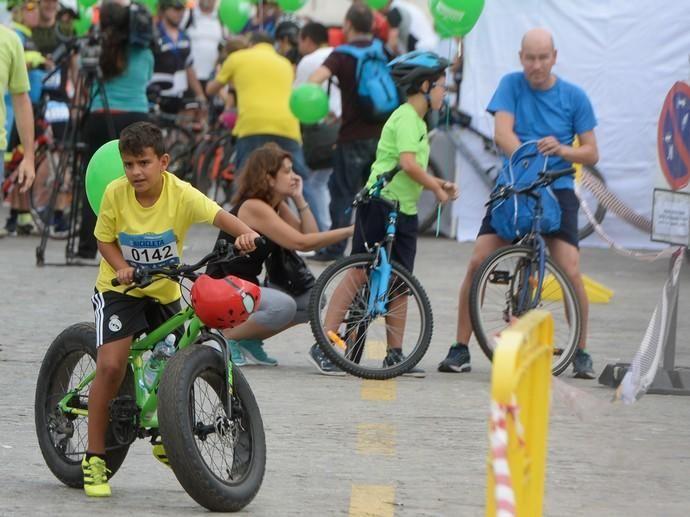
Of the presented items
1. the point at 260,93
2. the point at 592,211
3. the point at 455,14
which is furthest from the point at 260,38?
the point at 455,14

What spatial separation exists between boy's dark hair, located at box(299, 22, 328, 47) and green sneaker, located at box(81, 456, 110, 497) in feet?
31.2

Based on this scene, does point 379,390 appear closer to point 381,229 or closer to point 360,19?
point 381,229

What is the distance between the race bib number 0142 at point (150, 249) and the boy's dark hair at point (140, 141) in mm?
310

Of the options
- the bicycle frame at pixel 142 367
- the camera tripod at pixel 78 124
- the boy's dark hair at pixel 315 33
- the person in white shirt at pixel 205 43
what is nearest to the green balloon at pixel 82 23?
the person in white shirt at pixel 205 43

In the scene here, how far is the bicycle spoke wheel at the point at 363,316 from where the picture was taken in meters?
9.16

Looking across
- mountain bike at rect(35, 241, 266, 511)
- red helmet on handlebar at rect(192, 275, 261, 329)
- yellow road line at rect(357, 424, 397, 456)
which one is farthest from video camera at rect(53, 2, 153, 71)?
red helmet on handlebar at rect(192, 275, 261, 329)

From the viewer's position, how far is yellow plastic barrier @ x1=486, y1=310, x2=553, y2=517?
426cm

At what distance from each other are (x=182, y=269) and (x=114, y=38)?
725cm

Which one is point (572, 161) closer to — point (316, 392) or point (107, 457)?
point (316, 392)

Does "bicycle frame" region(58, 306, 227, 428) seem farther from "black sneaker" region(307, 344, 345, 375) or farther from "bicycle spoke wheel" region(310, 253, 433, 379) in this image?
"black sneaker" region(307, 344, 345, 375)

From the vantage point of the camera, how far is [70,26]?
19500 millimetres

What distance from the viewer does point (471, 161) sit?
16.4 metres

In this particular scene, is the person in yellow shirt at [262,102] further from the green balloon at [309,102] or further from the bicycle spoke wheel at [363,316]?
the bicycle spoke wheel at [363,316]


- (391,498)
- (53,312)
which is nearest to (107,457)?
(391,498)
